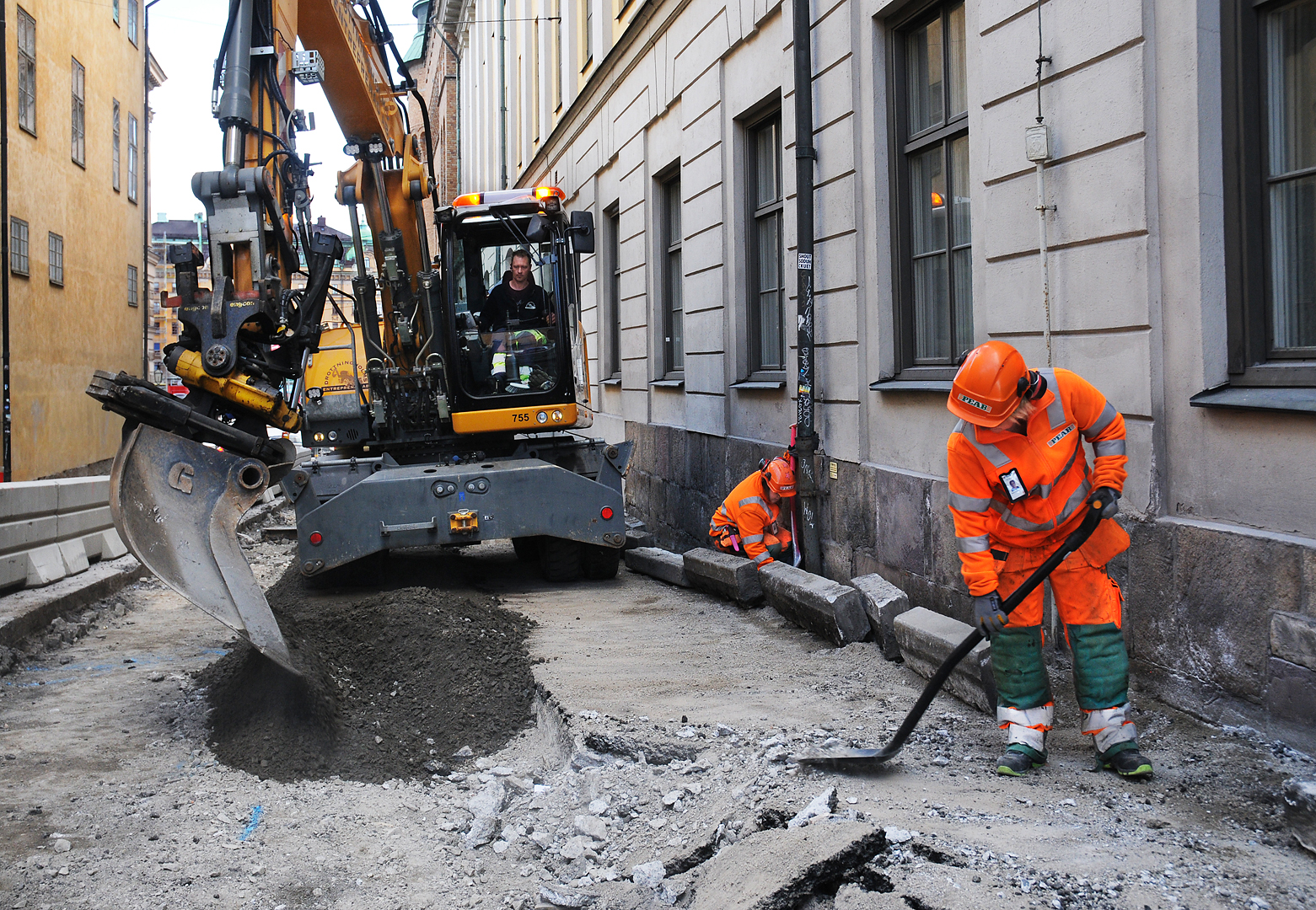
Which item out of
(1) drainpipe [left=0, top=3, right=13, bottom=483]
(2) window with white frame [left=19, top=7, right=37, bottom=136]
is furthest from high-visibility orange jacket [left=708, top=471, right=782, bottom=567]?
(2) window with white frame [left=19, top=7, right=37, bottom=136]

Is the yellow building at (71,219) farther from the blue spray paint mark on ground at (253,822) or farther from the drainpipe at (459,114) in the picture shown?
the blue spray paint mark on ground at (253,822)

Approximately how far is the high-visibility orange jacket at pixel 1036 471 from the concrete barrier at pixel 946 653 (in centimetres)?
68

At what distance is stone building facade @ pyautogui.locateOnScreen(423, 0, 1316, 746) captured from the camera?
412 centimetres

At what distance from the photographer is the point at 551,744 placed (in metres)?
4.71

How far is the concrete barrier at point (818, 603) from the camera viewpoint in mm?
5914

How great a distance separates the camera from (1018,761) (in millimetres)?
3869

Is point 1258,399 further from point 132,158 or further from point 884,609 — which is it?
point 132,158

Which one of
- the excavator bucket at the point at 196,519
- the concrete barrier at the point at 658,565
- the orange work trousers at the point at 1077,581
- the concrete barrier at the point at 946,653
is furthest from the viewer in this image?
the concrete barrier at the point at 658,565

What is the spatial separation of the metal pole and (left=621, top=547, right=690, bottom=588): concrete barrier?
1.14 m

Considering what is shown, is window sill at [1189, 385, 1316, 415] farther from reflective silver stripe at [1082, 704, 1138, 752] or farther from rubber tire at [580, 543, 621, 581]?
rubber tire at [580, 543, 621, 581]

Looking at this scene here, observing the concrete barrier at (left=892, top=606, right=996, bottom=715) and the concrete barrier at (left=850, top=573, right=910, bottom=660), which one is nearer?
the concrete barrier at (left=892, top=606, right=996, bottom=715)

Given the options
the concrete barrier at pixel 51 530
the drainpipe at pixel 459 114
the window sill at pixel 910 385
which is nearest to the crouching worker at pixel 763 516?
the window sill at pixel 910 385

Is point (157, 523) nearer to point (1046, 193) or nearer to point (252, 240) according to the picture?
point (252, 240)

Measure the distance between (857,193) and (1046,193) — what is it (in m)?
2.03
